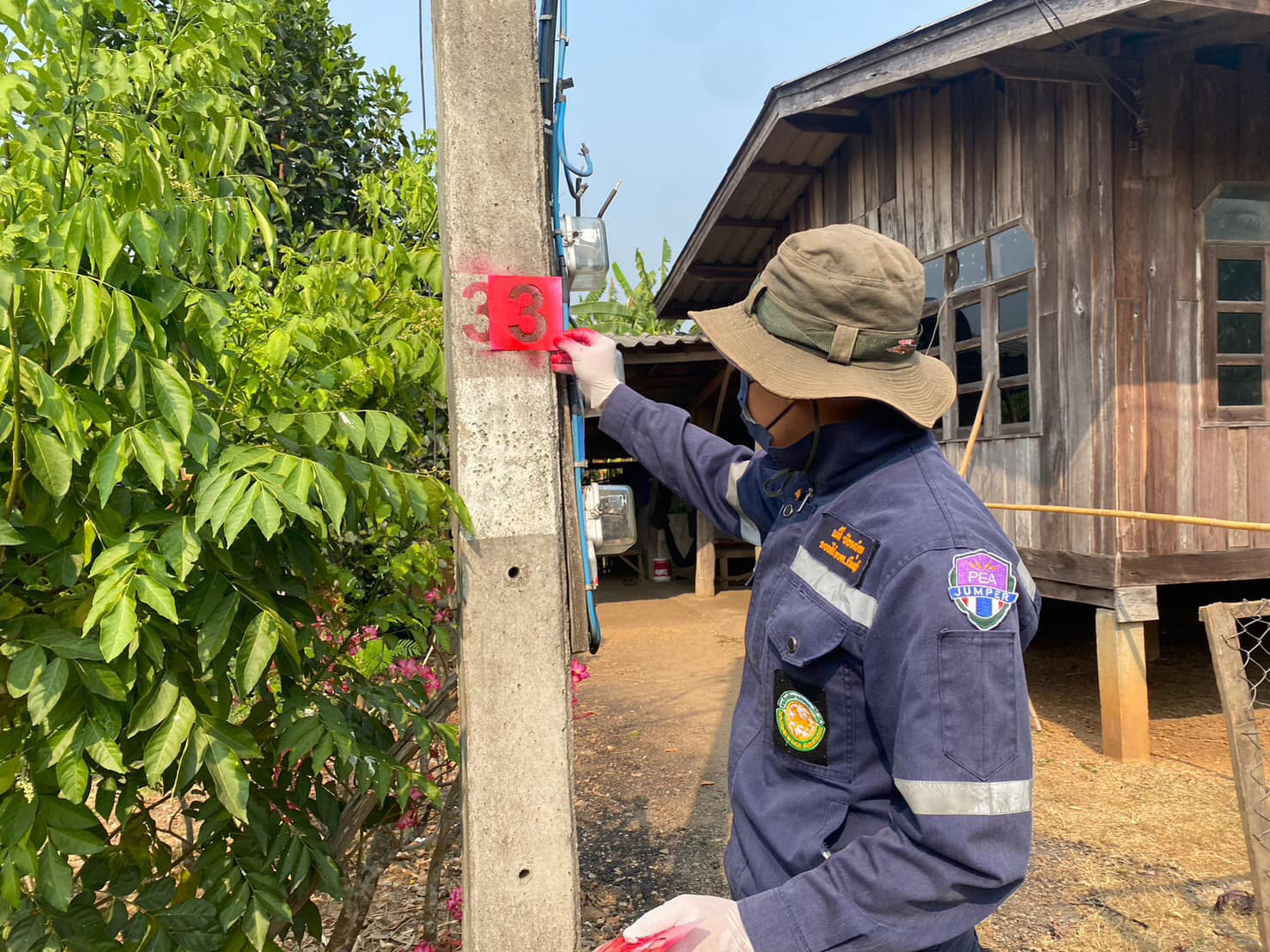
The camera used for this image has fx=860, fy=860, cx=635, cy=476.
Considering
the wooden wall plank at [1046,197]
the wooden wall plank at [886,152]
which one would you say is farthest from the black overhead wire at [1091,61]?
the wooden wall plank at [886,152]

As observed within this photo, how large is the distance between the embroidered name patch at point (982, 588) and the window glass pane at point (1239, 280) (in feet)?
19.8

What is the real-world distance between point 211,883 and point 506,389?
1.20 metres

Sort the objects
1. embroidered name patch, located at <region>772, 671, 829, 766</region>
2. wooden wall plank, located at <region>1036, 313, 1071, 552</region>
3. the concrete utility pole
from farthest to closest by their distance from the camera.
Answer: wooden wall plank, located at <region>1036, 313, 1071, 552</region>, the concrete utility pole, embroidered name patch, located at <region>772, 671, 829, 766</region>

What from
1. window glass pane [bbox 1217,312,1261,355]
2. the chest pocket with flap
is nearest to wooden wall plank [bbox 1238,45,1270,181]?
window glass pane [bbox 1217,312,1261,355]

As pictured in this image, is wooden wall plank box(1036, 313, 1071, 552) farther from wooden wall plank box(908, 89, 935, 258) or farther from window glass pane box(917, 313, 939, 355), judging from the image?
wooden wall plank box(908, 89, 935, 258)

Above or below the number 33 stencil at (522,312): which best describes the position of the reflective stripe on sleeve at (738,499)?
below

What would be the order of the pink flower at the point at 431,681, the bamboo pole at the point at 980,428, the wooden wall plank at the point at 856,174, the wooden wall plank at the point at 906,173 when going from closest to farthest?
1. the pink flower at the point at 431,681
2. the bamboo pole at the point at 980,428
3. the wooden wall plank at the point at 906,173
4. the wooden wall plank at the point at 856,174

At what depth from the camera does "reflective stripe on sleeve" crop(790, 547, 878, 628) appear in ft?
4.31

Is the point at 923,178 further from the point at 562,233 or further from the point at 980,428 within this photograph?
the point at 562,233

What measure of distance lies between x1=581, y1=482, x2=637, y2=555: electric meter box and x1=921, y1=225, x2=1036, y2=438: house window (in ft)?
16.9

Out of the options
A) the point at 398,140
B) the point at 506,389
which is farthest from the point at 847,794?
the point at 398,140

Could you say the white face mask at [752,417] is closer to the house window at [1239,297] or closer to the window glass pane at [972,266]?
the house window at [1239,297]

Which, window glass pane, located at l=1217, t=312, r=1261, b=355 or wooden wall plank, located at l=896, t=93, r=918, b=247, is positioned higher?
wooden wall plank, located at l=896, t=93, r=918, b=247

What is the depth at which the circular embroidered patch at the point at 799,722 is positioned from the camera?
4.56ft
